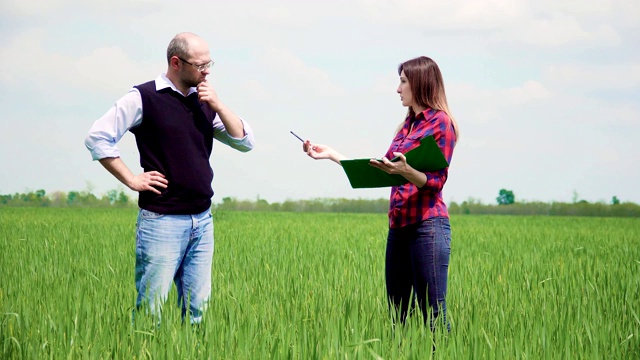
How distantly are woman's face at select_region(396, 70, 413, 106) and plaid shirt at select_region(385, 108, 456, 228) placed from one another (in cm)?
8

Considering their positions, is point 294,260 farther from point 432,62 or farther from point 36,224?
point 36,224

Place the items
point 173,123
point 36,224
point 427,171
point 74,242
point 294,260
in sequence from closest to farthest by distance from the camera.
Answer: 1. point 427,171
2. point 173,123
3. point 294,260
4. point 74,242
5. point 36,224

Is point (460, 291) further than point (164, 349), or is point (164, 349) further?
point (460, 291)

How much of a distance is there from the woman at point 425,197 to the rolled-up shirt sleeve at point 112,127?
1238mm

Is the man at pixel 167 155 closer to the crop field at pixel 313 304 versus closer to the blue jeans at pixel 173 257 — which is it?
the blue jeans at pixel 173 257

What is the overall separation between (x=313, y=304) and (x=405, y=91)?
1.54 metres

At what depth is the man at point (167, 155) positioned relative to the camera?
307cm

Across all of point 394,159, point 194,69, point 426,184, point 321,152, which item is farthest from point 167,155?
point 426,184

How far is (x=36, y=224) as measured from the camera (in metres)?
11.5

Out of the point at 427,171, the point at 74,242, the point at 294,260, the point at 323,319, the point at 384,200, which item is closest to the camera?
the point at 427,171

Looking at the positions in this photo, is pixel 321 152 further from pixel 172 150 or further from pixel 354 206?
pixel 354 206

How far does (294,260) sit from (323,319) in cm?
284

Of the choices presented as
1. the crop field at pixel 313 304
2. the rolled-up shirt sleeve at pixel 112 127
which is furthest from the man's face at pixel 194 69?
the crop field at pixel 313 304

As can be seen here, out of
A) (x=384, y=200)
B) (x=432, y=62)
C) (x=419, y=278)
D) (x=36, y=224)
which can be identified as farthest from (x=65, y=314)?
(x=384, y=200)
